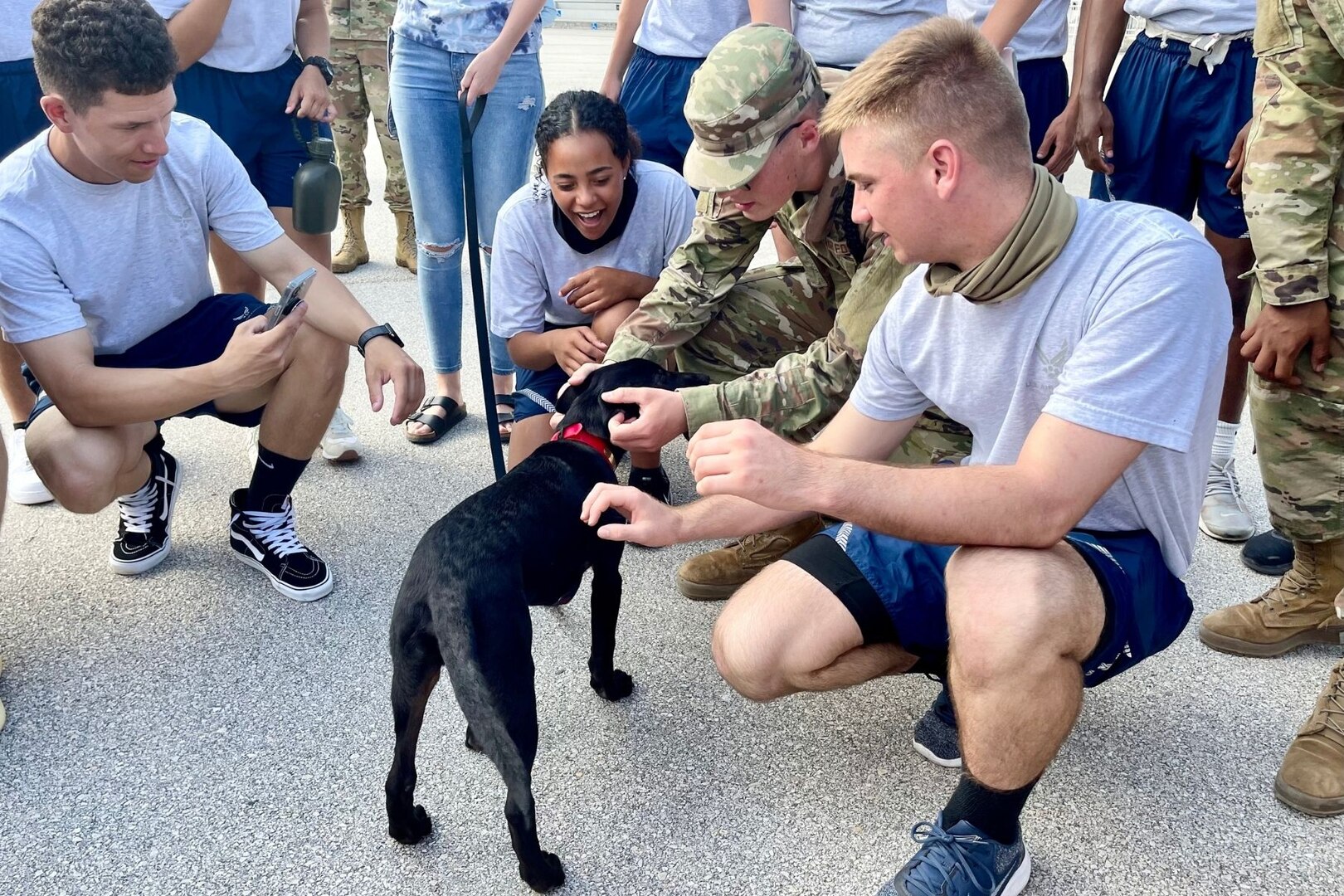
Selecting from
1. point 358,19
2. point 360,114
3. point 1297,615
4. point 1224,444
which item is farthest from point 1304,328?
point 360,114

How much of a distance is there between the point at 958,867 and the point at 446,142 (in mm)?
2631

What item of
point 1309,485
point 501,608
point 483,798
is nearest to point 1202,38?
point 1309,485

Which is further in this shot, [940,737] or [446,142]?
[446,142]

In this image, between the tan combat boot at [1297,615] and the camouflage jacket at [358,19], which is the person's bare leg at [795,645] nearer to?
the tan combat boot at [1297,615]

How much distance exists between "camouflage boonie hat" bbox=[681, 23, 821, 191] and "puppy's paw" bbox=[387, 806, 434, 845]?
4.57ft

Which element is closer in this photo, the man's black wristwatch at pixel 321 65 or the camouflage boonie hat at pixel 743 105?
the camouflage boonie hat at pixel 743 105

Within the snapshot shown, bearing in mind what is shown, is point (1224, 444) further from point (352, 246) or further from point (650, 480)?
point (352, 246)

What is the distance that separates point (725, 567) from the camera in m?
2.72

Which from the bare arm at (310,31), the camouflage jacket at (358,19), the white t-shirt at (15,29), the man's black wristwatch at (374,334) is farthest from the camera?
the camouflage jacket at (358,19)

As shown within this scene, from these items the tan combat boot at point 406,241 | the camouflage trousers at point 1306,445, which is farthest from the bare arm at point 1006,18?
the tan combat boot at point 406,241

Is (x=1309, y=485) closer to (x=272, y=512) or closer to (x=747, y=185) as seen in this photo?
(x=747, y=185)

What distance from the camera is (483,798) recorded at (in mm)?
2018

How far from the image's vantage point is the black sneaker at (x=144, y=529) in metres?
2.75

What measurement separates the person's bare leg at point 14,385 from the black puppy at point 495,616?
1.94 m
